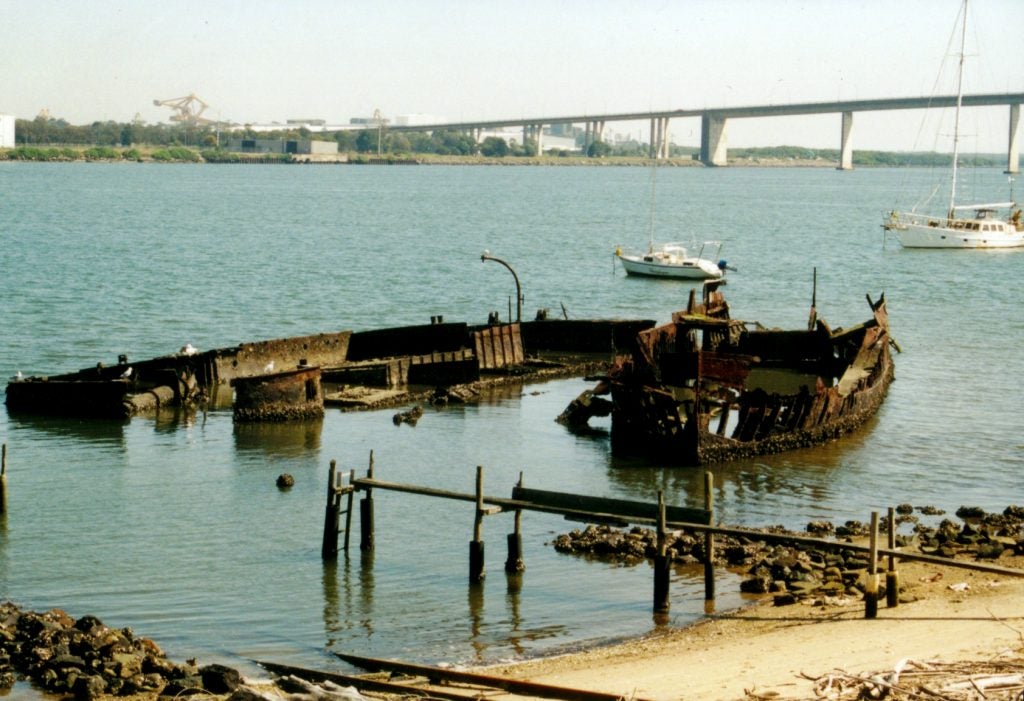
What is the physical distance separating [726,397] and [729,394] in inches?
20.6

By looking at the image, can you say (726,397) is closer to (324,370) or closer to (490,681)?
(324,370)

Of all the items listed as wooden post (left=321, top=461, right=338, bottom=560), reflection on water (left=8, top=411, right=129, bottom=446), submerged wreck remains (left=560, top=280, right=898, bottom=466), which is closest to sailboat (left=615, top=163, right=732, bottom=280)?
submerged wreck remains (left=560, top=280, right=898, bottom=466)

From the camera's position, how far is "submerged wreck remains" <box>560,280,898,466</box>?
3044 centimetres

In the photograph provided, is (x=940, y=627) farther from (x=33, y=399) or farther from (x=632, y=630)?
(x=33, y=399)

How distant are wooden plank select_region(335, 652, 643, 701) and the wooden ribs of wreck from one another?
47.0 feet

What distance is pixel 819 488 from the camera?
2856 centimetres

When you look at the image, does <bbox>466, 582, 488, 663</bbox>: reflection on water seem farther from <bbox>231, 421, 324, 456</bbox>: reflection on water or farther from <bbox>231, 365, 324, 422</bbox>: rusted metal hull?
<bbox>231, 365, 324, 422</bbox>: rusted metal hull

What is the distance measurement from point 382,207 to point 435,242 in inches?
2026

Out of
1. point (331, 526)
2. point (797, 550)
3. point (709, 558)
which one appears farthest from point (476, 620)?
point (797, 550)

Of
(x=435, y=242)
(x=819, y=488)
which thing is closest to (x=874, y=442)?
(x=819, y=488)

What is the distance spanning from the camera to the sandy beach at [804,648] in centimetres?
1509

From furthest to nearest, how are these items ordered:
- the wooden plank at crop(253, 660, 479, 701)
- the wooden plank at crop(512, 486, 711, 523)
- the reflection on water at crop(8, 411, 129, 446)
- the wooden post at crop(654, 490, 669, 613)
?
the reflection on water at crop(8, 411, 129, 446) < the wooden plank at crop(512, 486, 711, 523) < the wooden post at crop(654, 490, 669, 613) < the wooden plank at crop(253, 660, 479, 701)

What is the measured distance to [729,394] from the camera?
33.1 meters

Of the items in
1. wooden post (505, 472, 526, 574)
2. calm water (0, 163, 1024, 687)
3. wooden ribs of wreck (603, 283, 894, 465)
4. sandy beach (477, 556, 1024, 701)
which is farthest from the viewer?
wooden ribs of wreck (603, 283, 894, 465)
